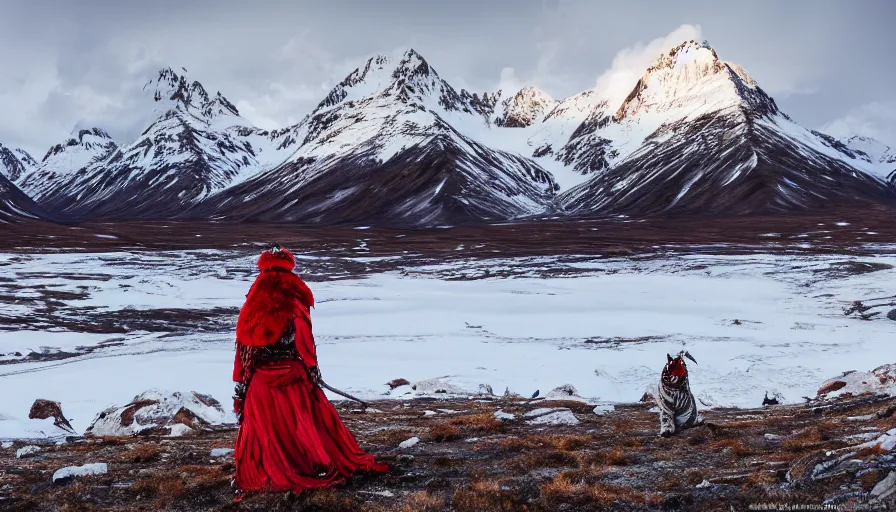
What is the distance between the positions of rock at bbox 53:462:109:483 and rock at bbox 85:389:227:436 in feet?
15.3

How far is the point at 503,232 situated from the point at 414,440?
324 ft

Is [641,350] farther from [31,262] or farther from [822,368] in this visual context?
[31,262]

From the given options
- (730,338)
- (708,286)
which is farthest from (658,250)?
(730,338)

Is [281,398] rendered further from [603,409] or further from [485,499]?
[603,409]

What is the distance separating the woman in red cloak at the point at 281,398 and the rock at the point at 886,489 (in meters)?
5.26

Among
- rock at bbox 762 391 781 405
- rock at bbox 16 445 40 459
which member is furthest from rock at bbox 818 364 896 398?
rock at bbox 16 445 40 459

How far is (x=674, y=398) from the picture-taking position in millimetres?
10516

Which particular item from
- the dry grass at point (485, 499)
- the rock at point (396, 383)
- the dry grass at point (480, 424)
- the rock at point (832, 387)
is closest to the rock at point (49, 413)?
the dry grass at point (480, 424)

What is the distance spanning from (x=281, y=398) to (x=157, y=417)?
831cm

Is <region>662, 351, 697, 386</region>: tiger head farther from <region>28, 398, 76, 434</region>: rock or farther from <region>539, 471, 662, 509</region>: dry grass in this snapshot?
<region>28, 398, 76, 434</region>: rock

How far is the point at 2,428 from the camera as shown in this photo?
14.0m

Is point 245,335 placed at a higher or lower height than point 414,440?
higher

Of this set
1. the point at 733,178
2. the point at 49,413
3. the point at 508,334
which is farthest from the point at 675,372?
the point at 733,178

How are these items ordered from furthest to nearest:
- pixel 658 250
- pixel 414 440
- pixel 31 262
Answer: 1. pixel 658 250
2. pixel 31 262
3. pixel 414 440
